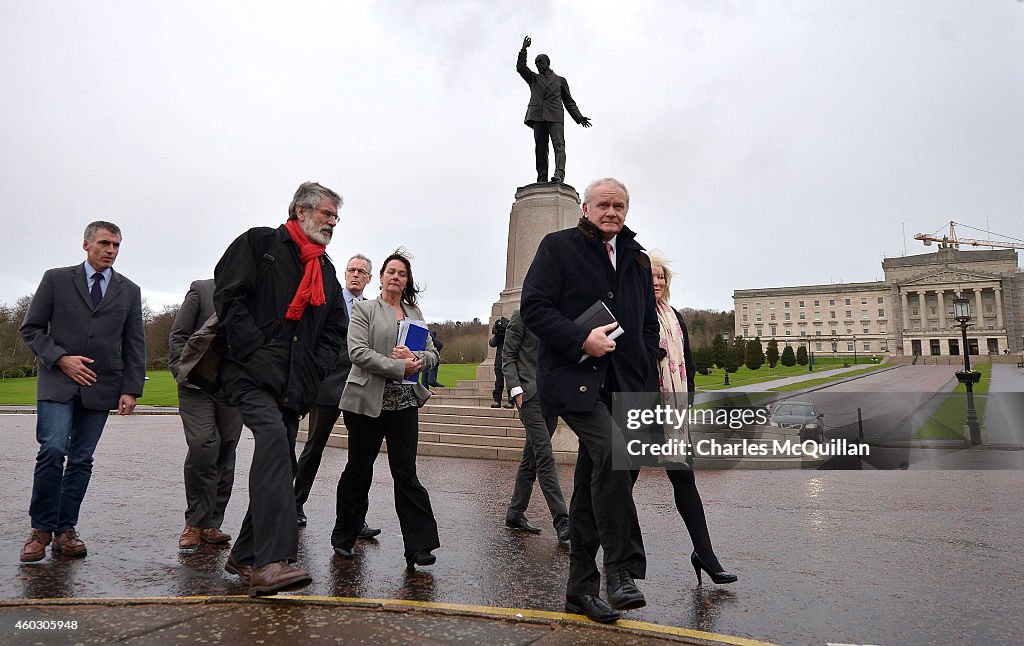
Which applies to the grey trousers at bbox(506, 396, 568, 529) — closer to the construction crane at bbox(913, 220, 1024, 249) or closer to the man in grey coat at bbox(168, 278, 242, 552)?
the man in grey coat at bbox(168, 278, 242, 552)

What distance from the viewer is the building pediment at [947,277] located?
392 ft

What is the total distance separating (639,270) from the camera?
3629 mm

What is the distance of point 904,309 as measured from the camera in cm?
12250

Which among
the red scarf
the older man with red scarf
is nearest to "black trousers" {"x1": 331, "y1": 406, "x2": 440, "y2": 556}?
the older man with red scarf

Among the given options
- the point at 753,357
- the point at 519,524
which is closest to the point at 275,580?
the point at 519,524

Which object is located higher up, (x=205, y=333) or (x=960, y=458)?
(x=205, y=333)

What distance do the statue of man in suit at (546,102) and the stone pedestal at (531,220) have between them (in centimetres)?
51

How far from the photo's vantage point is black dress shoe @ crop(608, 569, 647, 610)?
3062 millimetres

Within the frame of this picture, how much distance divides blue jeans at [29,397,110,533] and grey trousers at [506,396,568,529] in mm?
3073

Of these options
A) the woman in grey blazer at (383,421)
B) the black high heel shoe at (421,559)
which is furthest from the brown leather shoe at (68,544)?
the black high heel shoe at (421,559)

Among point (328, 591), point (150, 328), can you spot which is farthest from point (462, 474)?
point (150, 328)

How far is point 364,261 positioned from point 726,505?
433cm

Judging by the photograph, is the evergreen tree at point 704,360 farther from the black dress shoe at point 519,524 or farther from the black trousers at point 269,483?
the black trousers at point 269,483

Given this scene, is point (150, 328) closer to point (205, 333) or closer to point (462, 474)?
point (462, 474)
